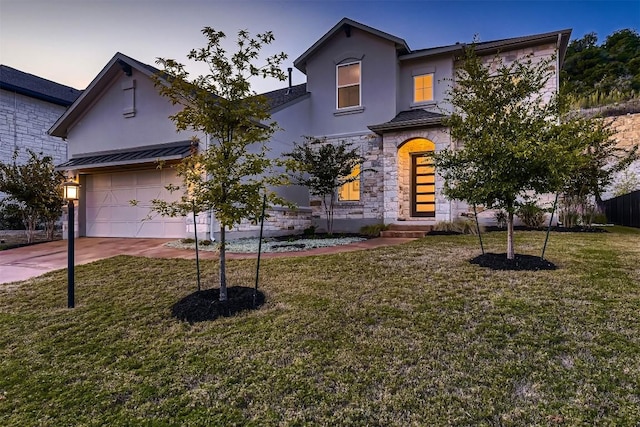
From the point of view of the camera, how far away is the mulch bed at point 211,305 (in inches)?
154

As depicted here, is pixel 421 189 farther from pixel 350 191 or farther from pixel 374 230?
pixel 374 230

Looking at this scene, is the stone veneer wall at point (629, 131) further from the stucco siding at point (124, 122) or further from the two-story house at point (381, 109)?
the stucco siding at point (124, 122)

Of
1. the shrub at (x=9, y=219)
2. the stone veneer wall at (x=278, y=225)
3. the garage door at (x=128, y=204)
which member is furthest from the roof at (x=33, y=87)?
the stone veneer wall at (x=278, y=225)

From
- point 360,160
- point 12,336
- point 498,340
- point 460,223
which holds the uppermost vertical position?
point 360,160

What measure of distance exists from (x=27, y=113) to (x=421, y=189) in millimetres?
16437

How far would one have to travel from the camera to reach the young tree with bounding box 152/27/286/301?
4027mm

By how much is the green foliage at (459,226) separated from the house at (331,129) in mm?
381

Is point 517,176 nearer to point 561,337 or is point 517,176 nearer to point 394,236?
point 561,337

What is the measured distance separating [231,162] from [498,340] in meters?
3.28

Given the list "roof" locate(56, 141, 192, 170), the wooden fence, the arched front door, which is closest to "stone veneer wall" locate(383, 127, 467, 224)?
the arched front door

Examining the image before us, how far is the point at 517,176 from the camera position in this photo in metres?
5.25

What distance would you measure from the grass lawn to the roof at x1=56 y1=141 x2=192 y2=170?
15.9ft

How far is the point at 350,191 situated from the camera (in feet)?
40.6

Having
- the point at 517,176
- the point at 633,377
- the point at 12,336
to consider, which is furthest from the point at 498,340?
the point at 12,336
